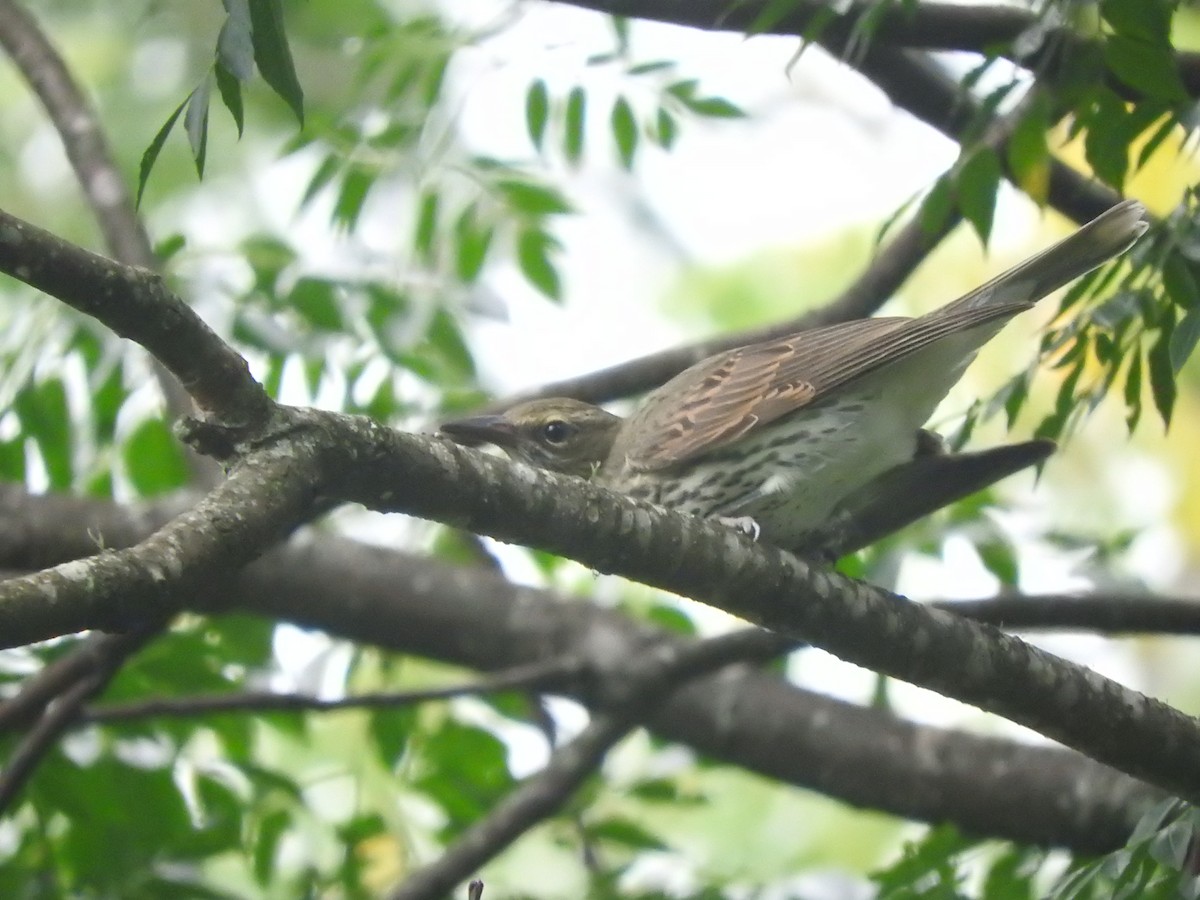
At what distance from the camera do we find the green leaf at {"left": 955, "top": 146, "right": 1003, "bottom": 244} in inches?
175

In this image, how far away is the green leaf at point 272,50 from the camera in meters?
3.23

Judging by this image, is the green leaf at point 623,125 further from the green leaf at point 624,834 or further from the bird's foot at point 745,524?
the green leaf at point 624,834

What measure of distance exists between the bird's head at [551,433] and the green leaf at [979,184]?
2006 mm

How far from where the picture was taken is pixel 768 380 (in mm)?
5656

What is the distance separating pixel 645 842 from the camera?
19.7ft

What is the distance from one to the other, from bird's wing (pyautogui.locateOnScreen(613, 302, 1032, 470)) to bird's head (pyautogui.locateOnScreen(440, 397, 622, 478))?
0.28 metres

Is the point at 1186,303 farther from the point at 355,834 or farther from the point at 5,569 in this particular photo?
the point at 5,569

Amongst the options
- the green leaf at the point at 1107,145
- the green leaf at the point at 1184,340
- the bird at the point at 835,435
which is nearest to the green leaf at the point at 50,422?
the bird at the point at 835,435

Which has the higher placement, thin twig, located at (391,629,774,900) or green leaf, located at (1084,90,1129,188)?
green leaf, located at (1084,90,1129,188)

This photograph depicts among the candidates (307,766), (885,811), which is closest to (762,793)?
(307,766)

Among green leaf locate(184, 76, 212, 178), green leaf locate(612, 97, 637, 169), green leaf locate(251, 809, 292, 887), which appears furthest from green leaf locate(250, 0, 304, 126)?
green leaf locate(251, 809, 292, 887)

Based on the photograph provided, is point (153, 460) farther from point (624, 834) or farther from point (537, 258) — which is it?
point (624, 834)

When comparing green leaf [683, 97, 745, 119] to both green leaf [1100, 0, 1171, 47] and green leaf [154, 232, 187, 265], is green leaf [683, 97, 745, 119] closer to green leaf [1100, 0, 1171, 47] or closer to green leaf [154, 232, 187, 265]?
green leaf [1100, 0, 1171, 47]

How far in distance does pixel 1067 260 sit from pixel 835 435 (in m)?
0.96
